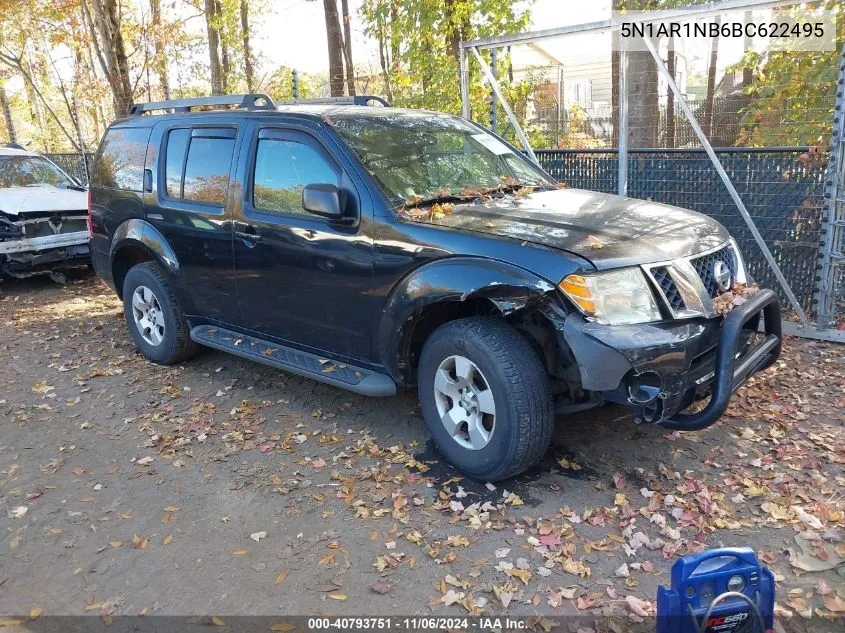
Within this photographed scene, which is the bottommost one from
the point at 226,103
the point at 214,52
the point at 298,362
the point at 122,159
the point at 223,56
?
the point at 298,362

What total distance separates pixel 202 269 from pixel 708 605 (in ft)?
13.2

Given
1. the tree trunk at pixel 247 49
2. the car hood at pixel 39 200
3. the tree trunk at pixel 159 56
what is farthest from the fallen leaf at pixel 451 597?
the tree trunk at pixel 247 49

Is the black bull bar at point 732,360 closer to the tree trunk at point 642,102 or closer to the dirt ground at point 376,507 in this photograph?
the dirt ground at point 376,507

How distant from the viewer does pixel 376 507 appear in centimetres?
372

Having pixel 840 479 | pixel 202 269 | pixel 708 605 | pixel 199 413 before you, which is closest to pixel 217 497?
pixel 199 413

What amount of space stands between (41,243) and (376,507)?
6917mm

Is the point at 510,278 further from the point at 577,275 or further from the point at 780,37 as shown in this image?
the point at 780,37

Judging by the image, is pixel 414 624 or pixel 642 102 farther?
pixel 642 102

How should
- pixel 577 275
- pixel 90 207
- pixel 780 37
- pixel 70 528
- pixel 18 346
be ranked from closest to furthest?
pixel 577 275 → pixel 70 528 → pixel 90 207 → pixel 18 346 → pixel 780 37

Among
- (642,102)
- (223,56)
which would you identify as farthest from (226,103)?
(223,56)

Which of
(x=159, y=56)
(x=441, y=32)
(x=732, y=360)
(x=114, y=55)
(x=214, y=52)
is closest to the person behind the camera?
(x=732, y=360)

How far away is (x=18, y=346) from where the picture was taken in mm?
6859

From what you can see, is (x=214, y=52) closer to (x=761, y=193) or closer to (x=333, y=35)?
(x=333, y=35)

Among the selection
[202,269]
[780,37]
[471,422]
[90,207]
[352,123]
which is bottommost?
[471,422]
